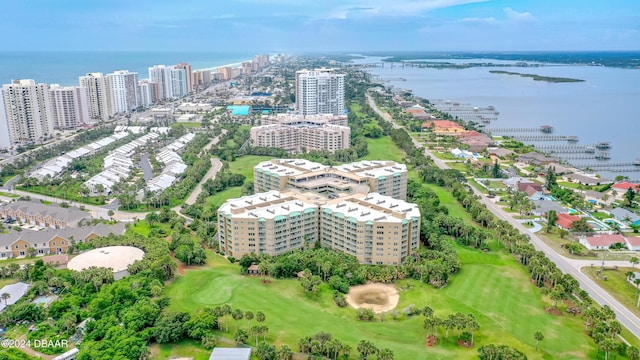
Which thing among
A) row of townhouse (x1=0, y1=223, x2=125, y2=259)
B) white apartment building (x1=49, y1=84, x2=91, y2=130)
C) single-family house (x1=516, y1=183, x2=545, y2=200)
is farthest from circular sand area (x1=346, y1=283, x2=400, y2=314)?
white apartment building (x1=49, y1=84, x2=91, y2=130)

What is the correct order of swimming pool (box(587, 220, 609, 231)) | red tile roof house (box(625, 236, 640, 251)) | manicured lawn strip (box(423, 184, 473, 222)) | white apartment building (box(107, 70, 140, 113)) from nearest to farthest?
red tile roof house (box(625, 236, 640, 251)) → swimming pool (box(587, 220, 609, 231)) → manicured lawn strip (box(423, 184, 473, 222)) → white apartment building (box(107, 70, 140, 113))

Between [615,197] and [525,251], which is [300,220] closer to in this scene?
[525,251]

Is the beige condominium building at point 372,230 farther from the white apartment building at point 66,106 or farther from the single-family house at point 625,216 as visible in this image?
the white apartment building at point 66,106

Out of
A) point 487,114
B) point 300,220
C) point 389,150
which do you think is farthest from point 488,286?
point 487,114

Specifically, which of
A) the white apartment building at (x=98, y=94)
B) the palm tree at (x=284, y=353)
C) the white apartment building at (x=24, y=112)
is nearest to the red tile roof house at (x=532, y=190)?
the palm tree at (x=284, y=353)

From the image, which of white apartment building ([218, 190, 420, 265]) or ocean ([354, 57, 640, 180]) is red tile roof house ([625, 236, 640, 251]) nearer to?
white apartment building ([218, 190, 420, 265])

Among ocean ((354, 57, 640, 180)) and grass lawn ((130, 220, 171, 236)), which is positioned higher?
ocean ((354, 57, 640, 180))

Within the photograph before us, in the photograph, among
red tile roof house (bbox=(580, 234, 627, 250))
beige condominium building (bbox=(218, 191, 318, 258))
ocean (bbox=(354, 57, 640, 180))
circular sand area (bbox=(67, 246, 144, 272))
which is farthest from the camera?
ocean (bbox=(354, 57, 640, 180))
